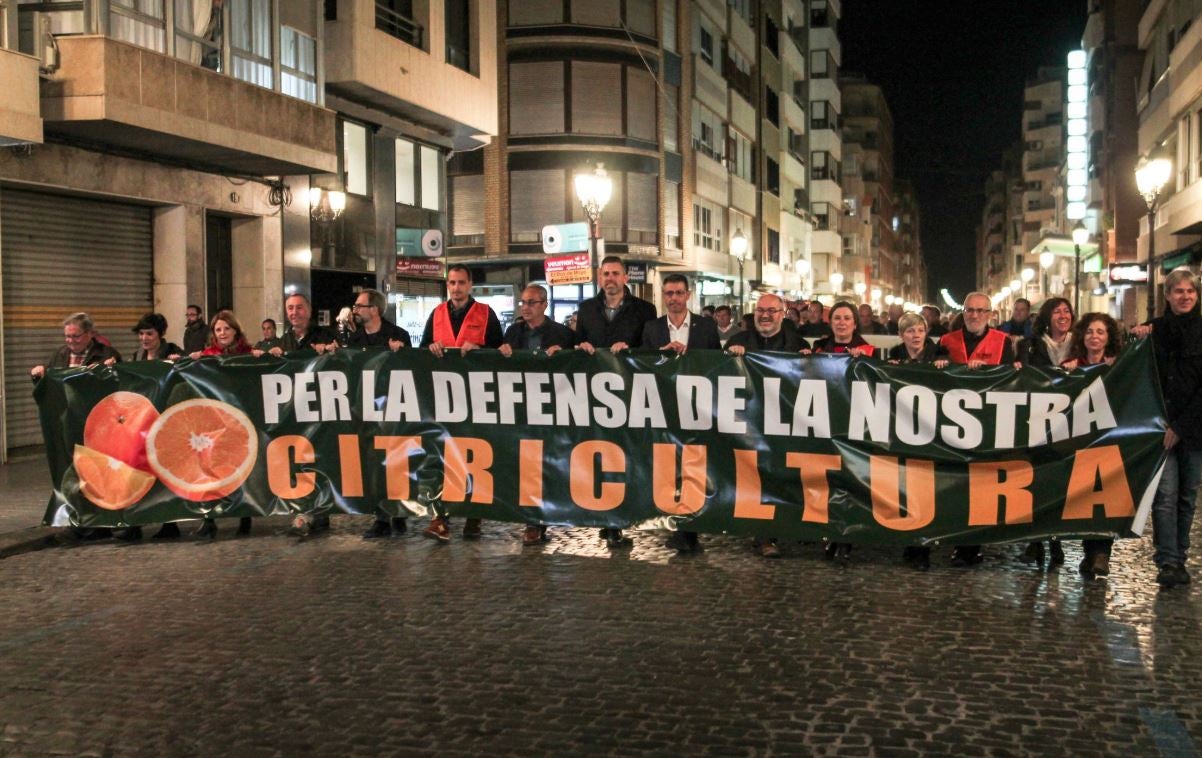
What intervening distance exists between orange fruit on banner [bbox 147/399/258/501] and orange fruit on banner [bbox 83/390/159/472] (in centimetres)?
8

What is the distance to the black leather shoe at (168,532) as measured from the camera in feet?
31.7

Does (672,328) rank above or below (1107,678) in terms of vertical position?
above

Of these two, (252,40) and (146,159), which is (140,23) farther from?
(252,40)

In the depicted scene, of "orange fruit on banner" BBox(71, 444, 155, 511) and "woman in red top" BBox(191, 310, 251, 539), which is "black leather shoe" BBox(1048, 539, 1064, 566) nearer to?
"woman in red top" BBox(191, 310, 251, 539)

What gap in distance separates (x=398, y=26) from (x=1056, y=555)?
1857cm

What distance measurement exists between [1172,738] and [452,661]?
3.29 m

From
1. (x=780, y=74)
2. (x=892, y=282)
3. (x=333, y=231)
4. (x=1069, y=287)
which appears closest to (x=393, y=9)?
(x=333, y=231)

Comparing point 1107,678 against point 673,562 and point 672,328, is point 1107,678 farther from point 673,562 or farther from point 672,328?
point 672,328

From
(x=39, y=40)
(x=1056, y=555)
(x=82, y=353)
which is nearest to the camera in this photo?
(x=1056, y=555)

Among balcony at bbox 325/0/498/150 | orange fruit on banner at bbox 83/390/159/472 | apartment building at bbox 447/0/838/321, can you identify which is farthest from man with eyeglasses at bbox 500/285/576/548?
apartment building at bbox 447/0/838/321

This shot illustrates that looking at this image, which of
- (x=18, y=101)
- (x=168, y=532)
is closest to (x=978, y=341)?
(x=168, y=532)

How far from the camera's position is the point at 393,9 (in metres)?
23.7

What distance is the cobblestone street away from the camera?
16.3 feet

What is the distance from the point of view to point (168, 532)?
9703 millimetres
